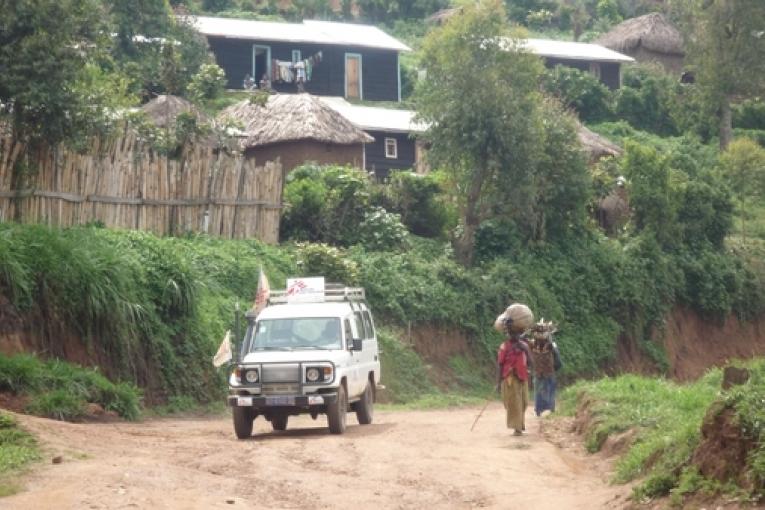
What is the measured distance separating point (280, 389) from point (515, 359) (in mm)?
3368

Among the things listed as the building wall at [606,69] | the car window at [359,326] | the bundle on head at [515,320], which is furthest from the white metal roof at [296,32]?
the bundle on head at [515,320]

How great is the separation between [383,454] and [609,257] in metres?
27.3

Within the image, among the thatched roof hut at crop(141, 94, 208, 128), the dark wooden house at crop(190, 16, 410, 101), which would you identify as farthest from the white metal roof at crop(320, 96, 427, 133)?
the thatched roof hut at crop(141, 94, 208, 128)

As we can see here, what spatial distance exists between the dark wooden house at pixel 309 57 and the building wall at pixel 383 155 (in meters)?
7.47

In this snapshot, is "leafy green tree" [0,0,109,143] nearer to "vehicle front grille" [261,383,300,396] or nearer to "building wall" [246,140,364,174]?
"vehicle front grille" [261,383,300,396]

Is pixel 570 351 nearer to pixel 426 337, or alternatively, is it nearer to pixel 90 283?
pixel 426 337

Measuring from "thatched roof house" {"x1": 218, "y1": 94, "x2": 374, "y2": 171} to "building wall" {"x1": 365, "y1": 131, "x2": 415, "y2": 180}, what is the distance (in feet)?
16.8

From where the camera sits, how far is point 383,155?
5316cm

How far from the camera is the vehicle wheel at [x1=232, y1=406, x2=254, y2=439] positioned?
21.2 m

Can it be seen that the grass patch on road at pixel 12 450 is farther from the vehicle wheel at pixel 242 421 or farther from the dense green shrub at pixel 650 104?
the dense green shrub at pixel 650 104

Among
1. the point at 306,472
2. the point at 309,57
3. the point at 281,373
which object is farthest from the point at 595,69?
the point at 306,472

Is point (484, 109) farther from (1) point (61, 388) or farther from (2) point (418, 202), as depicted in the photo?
(1) point (61, 388)

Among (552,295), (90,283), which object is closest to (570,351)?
(552,295)

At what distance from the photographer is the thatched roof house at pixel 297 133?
148ft
